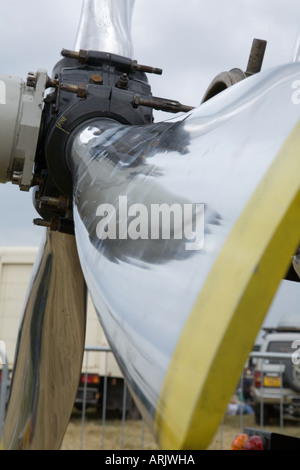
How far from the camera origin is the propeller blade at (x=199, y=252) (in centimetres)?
50

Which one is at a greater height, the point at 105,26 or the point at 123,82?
the point at 105,26

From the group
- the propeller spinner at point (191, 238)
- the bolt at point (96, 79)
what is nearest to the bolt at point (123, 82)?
the bolt at point (96, 79)

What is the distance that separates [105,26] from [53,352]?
924 millimetres

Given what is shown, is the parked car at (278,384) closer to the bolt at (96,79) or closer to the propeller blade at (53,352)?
the propeller blade at (53,352)

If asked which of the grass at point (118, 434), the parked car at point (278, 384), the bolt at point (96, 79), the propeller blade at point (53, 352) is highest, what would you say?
the bolt at point (96, 79)

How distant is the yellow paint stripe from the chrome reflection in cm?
121

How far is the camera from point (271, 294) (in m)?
0.51

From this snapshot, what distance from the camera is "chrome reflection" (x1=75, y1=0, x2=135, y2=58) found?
1621mm

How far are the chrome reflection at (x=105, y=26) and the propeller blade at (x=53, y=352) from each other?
54 centimetres

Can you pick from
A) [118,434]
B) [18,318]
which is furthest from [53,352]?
[18,318]

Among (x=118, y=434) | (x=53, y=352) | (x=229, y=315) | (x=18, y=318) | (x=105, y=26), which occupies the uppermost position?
(x=105, y=26)

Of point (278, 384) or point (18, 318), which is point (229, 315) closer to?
point (278, 384)

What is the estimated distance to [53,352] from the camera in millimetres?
1741
